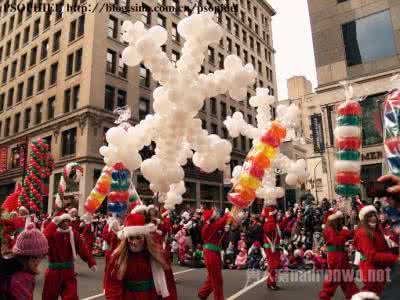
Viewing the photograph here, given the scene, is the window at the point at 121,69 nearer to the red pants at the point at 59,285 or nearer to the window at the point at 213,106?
the window at the point at 213,106

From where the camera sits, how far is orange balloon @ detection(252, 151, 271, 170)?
621 cm

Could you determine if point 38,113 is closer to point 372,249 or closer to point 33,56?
point 33,56

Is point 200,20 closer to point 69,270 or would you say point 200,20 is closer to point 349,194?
point 349,194

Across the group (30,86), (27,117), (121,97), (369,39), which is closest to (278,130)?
(369,39)

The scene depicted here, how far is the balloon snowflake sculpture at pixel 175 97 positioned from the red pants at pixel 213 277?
171 cm

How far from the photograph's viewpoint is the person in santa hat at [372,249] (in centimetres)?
466

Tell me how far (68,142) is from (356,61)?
19.7 m

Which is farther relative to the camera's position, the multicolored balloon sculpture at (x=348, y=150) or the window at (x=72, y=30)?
the window at (x=72, y=30)

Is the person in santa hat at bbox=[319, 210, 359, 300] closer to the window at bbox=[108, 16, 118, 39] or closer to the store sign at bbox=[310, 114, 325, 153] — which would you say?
the store sign at bbox=[310, 114, 325, 153]

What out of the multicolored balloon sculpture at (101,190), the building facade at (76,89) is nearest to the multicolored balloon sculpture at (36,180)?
the building facade at (76,89)

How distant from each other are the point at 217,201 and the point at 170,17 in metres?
17.8

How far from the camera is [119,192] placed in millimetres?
7078

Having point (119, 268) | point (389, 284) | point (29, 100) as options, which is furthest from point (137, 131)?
point (29, 100)

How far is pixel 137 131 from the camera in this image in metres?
6.38
